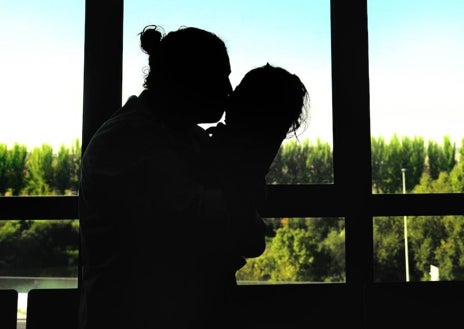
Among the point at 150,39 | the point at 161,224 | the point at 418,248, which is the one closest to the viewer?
the point at 161,224

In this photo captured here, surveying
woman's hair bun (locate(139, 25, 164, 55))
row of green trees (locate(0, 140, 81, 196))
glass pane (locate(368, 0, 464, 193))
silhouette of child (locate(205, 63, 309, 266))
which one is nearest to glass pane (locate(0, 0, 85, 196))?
row of green trees (locate(0, 140, 81, 196))

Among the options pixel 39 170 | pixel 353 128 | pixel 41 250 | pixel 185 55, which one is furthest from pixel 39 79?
pixel 353 128

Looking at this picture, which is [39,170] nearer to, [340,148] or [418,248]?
[340,148]

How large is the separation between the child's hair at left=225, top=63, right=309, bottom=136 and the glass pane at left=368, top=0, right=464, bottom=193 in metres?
0.85

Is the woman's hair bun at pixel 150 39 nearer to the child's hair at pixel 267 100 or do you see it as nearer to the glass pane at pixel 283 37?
the child's hair at pixel 267 100

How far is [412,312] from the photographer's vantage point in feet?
3.54

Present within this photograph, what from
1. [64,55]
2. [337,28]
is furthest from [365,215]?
[64,55]

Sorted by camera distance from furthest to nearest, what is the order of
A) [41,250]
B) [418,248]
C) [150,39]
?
1. [418,248]
2. [41,250]
3. [150,39]

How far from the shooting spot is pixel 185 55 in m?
0.78

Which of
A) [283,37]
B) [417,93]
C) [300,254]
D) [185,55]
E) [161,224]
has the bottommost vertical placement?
[300,254]

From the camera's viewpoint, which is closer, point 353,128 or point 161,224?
point 161,224

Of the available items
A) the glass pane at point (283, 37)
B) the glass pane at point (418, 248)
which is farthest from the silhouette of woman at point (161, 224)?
the glass pane at point (418, 248)

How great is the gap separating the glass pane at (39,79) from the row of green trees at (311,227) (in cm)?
2

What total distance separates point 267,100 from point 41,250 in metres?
1.03
